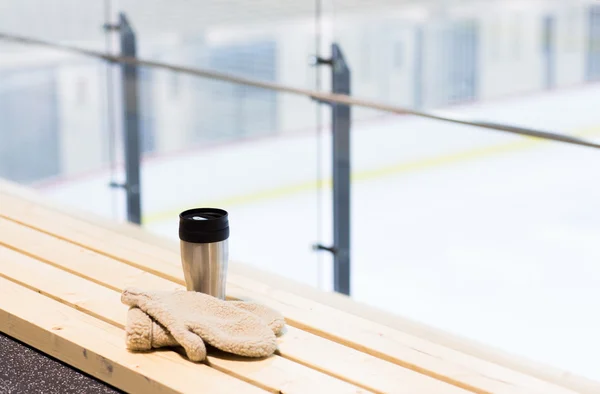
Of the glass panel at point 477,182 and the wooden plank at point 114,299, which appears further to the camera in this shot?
the glass panel at point 477,182

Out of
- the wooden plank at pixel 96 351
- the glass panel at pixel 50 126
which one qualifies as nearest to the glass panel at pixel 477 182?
the wooden plank at pixel 96 351

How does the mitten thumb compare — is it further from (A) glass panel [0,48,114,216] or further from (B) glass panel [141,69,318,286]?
(A) glass panel [0,48,114,216]

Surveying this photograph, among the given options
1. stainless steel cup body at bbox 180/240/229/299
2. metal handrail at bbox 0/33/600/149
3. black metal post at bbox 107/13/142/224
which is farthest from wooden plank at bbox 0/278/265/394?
black metal post at bbox 107/13/142/224

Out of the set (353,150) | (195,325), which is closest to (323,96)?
(353,150)

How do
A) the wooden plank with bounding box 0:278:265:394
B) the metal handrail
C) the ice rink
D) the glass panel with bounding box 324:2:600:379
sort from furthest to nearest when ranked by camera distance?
the glass panel with bounding box 324:2:600:379 → the ice rink → the metal handrail → the wooden plank with bounding box 0:278:265:394

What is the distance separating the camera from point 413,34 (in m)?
7.64

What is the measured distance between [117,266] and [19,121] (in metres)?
3.49

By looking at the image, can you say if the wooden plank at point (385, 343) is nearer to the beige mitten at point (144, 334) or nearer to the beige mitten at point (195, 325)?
the beige mitten at point (195, 325)

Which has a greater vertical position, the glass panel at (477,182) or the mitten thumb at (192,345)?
the mitten thumb at (192,345)

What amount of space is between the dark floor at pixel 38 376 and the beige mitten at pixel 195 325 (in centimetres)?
9

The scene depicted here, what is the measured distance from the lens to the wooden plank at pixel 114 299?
4.10ft

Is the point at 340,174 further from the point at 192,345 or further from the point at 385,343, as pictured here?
the point at 192,345

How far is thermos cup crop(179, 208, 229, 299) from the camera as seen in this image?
4.59 ft

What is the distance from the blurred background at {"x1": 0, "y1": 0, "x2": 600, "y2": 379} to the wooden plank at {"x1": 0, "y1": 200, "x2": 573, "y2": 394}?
0.62 metres
